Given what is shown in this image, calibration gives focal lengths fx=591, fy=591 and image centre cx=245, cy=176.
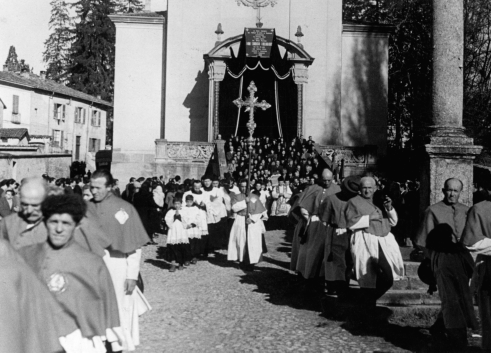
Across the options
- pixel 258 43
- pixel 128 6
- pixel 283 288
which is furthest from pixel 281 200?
pixel 128 6

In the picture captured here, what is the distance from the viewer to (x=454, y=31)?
29.2 feet

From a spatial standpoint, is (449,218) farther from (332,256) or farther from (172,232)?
(172,232)

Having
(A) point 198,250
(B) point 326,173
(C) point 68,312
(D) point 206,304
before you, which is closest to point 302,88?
(A) point 198,250

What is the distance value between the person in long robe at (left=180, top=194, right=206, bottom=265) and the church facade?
52.3ft

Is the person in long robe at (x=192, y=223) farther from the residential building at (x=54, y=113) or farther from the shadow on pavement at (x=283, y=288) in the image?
the residential building at (x=54, y=113)

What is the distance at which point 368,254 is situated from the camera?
735 centimetres

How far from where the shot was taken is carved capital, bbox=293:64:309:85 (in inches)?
1083

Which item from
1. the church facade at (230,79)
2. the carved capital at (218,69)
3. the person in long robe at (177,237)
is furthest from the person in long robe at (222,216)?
the church facade at (230,79)

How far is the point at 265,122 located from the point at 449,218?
22.5m

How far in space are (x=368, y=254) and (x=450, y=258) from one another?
1256 millimetres

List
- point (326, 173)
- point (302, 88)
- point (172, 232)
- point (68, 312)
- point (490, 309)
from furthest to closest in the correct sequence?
point (302, 88), point (172, 232), point (326, 173), point (490, 309), point (68, 312)

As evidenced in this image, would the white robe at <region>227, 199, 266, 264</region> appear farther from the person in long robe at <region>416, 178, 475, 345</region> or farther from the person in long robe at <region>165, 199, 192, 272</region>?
the person in long robe at <region>416, 178, 475, 345</region>

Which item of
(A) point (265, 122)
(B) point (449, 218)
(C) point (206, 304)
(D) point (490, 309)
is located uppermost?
(A) point (265, 122)

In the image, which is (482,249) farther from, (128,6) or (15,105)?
(128,6)
